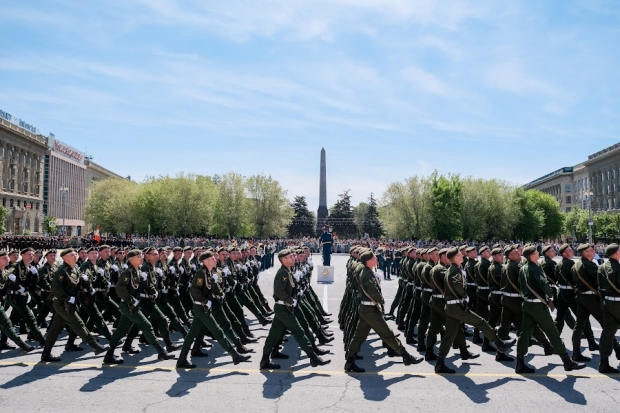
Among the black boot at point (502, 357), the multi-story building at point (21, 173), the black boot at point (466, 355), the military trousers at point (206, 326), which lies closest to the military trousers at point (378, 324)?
Result: the black boot at point (466, 355)

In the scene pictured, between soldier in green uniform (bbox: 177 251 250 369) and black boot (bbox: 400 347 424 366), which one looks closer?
black boot (bbox: 400 347 424 366)

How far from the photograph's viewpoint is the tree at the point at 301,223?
316 ft

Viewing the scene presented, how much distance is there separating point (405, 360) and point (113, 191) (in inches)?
2897

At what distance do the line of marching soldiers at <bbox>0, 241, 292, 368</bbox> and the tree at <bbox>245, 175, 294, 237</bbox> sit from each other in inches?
2320

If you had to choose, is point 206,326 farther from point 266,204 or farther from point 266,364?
point 266,204

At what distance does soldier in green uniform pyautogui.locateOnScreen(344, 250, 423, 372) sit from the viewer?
846 cm

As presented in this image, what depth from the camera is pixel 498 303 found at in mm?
10656

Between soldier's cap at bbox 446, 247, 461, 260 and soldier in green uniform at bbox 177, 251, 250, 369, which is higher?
soldier's cap at bbox 446, 247, 461, 260

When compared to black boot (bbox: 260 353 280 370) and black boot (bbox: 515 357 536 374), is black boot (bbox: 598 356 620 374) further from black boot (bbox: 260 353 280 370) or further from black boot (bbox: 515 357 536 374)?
black boot (bbox: 260 353 280 370)

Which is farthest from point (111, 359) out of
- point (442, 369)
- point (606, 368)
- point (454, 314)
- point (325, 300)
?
point (325, 300)

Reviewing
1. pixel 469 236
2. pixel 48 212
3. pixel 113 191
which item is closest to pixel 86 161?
pixel 48 212

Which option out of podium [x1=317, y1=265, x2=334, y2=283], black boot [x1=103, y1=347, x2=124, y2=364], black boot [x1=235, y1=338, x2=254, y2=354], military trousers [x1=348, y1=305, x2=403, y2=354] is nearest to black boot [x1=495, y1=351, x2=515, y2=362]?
military trousers [x1=348, y1=305, x2=403, y2=354]

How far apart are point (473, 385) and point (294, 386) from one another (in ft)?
8.54

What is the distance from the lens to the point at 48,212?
10138 cm
